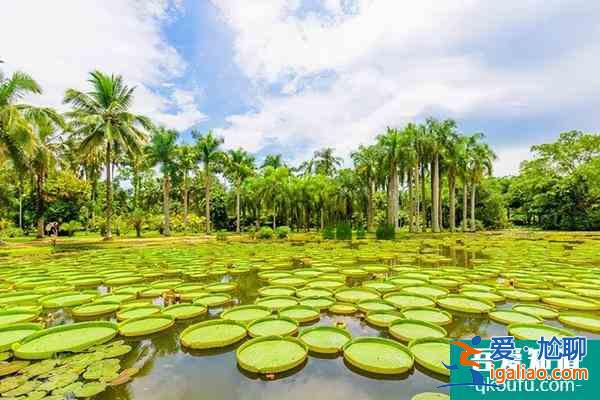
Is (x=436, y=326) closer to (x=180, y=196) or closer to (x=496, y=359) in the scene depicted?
(x=496, y=359)

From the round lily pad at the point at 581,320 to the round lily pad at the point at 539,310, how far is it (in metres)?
0.11

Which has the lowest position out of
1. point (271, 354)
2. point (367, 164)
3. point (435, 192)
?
point (271, 354)

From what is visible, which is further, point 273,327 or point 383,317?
point 383,317

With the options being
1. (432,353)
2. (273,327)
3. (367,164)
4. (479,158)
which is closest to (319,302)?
(273,327)

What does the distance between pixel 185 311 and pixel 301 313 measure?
2.03 meters

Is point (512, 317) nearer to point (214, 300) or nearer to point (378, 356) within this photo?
point (378, 356)

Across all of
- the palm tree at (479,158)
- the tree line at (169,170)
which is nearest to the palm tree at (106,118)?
the tree line at (169,170)

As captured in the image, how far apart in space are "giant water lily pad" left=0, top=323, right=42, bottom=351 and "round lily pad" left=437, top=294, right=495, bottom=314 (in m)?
6.49

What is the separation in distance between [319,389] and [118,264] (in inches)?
366

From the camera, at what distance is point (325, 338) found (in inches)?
146

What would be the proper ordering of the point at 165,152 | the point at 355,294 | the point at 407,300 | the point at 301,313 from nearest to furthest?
1. the point at 301,313
2. the point at 407,300
3. the point at 355,294
4. the point at 165,152

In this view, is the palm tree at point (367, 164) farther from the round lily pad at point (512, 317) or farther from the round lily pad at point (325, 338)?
the round lily pad at point (325, 338)

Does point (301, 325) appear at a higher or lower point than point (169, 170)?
lower

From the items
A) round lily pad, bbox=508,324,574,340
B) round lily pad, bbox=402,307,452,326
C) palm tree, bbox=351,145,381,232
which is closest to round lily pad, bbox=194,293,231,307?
round lily pad, bbox=402,307,452,326
